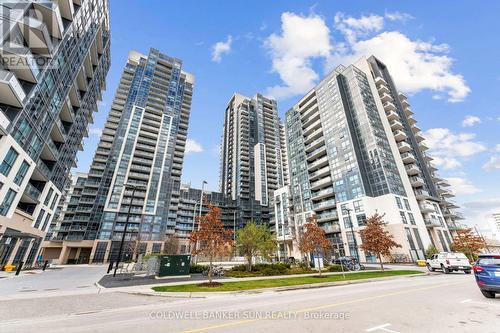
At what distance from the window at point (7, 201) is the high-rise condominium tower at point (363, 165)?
179 ft

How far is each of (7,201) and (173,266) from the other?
A: 23.6 meters

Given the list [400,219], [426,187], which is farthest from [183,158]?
[426,187]

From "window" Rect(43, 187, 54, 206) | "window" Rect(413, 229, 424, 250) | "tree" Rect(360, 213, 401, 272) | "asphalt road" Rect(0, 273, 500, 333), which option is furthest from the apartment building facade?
"asphalt road" Rect(0, 273, 500, 333)

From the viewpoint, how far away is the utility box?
67.8 feet

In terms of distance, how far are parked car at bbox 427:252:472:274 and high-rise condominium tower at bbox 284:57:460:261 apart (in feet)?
64.1

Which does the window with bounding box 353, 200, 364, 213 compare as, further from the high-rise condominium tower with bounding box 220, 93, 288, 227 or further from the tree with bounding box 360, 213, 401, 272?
the high-rise condominium tower with bounding box 220, 93, 288, 227

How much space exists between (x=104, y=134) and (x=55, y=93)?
173 feet

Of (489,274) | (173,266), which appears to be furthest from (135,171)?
(489,274)

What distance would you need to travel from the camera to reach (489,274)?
30.5 feet

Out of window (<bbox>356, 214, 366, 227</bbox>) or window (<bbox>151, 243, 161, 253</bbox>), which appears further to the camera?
window (<bbox>151, 243, 161, 253</bbox>)

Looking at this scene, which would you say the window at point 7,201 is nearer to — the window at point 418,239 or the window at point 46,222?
the window at point 46,222

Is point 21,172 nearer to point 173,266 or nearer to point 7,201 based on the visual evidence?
point 7,201

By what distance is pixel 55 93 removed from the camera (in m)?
32.6

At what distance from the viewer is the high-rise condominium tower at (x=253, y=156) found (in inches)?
4077
